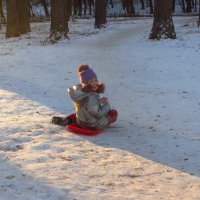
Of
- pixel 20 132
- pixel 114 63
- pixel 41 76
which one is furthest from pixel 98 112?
pixel 114 63

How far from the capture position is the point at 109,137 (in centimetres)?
687

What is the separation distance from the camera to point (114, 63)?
14508 mm

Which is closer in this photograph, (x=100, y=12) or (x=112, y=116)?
(x=112, y=116)

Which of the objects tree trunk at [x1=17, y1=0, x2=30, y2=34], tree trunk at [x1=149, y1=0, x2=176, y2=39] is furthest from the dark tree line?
tree trunk at [x1=17, y1=0, x2=30, y2=34]

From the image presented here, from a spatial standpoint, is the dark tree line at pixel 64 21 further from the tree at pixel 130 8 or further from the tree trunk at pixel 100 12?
the tree at pixel 130 8

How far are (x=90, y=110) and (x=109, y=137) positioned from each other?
55 cm

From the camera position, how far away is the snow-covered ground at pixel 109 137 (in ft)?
16.0

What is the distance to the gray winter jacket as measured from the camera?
713cm

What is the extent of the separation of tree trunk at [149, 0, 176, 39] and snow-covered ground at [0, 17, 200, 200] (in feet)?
12.4

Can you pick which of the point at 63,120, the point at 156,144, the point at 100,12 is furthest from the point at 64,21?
the point at 156,144

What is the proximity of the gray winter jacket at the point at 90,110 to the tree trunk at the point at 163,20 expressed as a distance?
38.3 feet

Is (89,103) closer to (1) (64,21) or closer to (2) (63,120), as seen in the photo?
(2) (63,120)

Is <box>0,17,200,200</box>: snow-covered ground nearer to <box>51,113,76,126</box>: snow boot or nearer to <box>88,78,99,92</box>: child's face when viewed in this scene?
<box>51,113,76,126</box>: snow boot

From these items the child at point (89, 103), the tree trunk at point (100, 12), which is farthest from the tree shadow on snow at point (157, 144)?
the tree trunk at point (100, 12)
